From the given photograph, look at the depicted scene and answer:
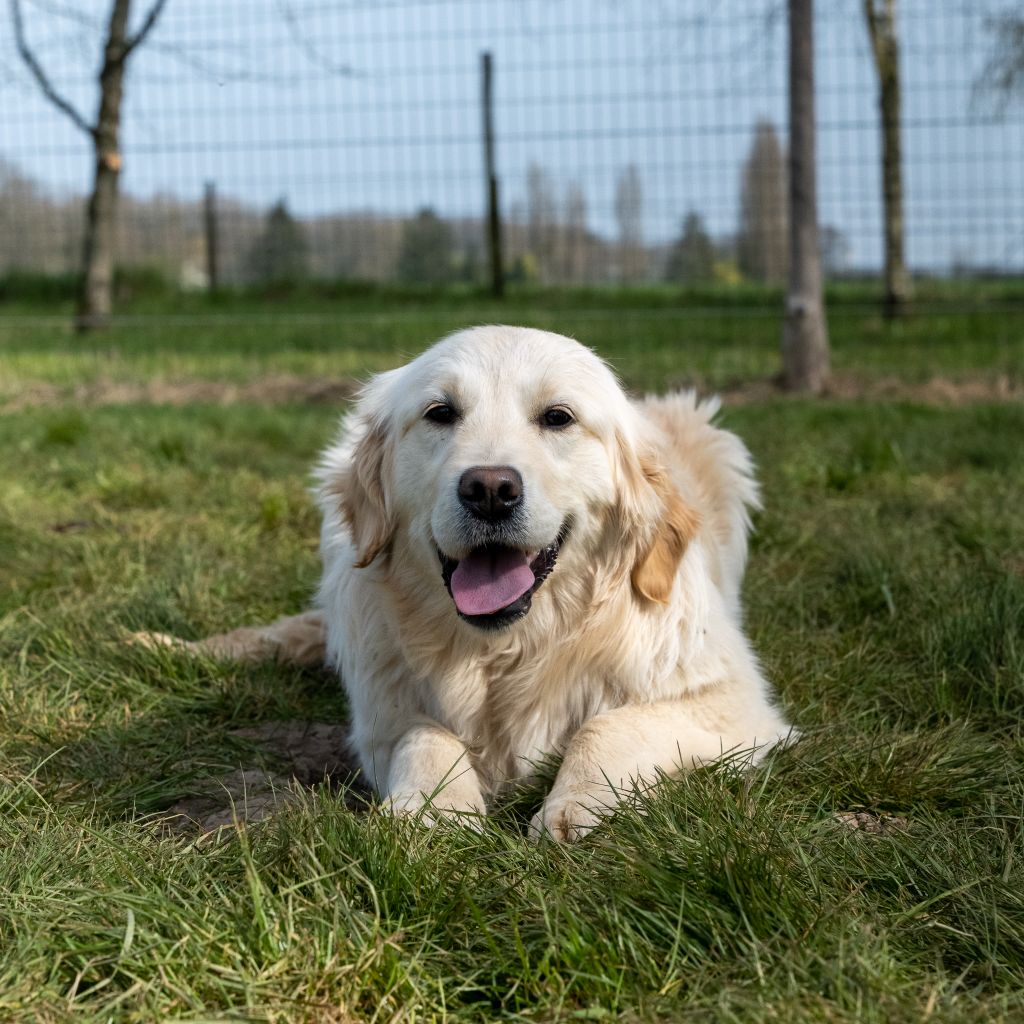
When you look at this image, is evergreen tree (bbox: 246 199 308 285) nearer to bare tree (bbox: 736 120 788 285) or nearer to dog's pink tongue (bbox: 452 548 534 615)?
→ bare tree (bbox: 736 120 788 285)

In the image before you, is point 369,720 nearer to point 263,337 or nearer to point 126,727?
point 126,727

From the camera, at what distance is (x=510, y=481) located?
224 cm

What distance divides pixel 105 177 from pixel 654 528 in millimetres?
9912

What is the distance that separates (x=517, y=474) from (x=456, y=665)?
0.52m

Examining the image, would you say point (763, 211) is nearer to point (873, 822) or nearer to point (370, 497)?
point (370, 497)

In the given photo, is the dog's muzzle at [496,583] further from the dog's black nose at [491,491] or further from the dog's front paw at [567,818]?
the dog's front paw at [567,818]

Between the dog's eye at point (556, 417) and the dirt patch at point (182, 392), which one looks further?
the dirt patch at point (182, 392)

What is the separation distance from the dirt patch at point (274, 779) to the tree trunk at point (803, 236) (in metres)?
5.05

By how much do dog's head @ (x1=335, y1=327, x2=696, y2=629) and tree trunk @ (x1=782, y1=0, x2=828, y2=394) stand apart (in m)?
4.74

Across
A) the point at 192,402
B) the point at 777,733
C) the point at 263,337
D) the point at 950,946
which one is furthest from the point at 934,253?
the point at 950,946

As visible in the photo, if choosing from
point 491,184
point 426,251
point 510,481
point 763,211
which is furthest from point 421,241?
point 510,481

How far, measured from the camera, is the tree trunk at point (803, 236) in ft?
22.4

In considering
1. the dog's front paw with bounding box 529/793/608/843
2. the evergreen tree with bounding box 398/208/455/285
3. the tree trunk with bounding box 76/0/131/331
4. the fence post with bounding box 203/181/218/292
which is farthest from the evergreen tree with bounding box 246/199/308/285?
the dog's front paw with bounding box 529/793/608/843

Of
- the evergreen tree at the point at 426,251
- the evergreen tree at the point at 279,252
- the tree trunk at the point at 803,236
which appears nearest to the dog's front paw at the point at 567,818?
the tree trunk at the point at 803,236
